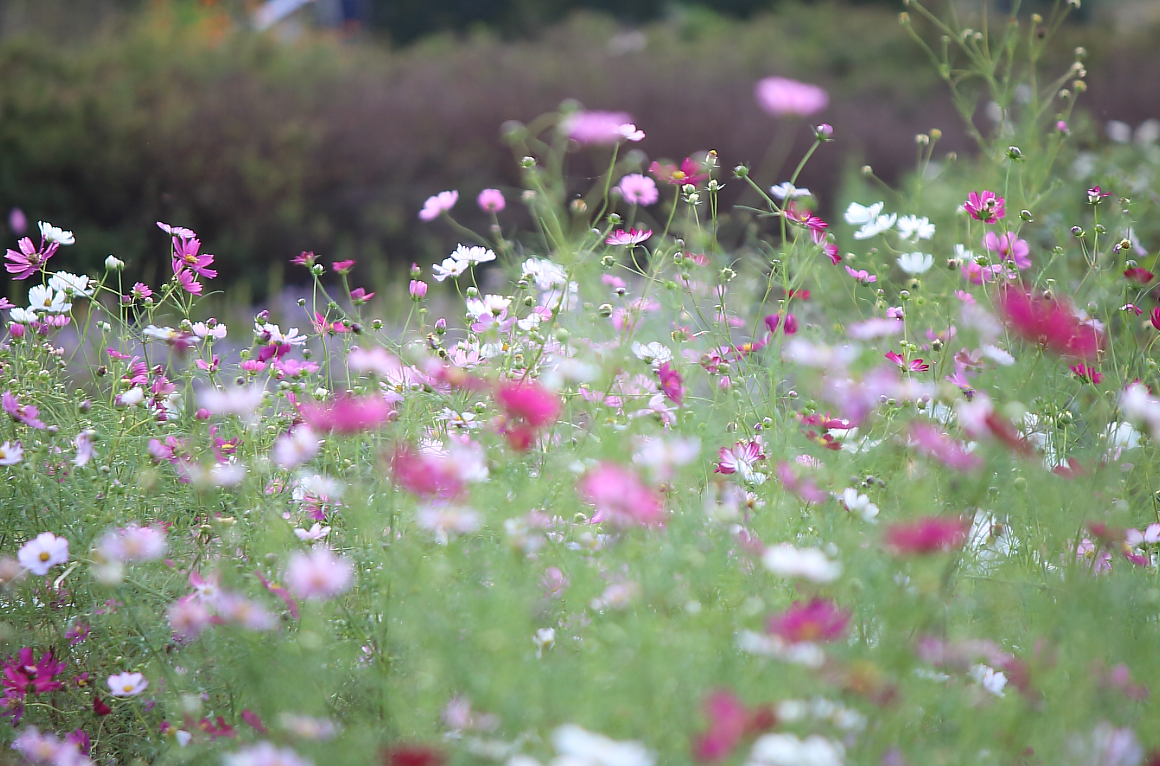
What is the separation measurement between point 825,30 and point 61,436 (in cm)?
891

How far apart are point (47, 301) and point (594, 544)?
1.02 m

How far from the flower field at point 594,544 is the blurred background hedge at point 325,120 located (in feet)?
5.30

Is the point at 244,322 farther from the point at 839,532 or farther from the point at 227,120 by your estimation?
the point at 839,532

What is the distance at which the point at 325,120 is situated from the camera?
5051mm

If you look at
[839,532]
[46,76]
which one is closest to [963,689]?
[839,532]

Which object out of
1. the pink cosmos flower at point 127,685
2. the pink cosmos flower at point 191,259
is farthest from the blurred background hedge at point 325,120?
the pink cosmos flower at point 127,685

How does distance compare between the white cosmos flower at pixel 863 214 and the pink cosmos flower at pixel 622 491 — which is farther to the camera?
the white cosmos flower at pixel 863 214

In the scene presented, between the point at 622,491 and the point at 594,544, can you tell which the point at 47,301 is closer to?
the point at 594,544

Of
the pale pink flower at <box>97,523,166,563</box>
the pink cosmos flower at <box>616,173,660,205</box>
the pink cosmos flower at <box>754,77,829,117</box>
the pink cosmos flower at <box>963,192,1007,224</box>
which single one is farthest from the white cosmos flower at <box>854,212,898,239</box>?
the pale pink flower at <box>97,523,166,563</box>

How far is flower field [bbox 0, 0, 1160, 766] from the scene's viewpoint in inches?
41.1

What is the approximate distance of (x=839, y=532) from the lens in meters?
1.35

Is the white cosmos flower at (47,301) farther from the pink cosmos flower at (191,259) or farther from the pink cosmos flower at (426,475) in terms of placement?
the pink cosmos flower at (426,475)

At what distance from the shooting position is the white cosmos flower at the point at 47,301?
63.8 inches

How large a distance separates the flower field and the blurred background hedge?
5.30ft
